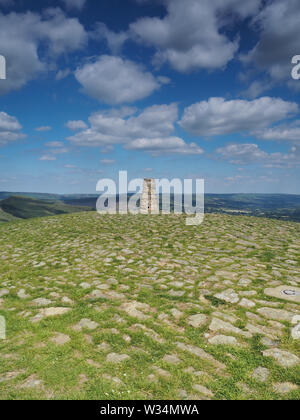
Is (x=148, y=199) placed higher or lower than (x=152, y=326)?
higher

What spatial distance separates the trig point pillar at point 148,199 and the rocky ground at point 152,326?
1871 cm

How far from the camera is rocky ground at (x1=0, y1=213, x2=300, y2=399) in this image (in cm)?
381

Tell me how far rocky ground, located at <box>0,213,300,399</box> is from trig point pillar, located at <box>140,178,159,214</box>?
18710 mm

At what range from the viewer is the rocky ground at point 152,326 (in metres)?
3.81

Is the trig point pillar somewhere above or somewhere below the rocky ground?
above

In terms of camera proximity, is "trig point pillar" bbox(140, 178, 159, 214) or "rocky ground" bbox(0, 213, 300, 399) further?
"trig point pillar" bbox(140, 178, 159, 214)

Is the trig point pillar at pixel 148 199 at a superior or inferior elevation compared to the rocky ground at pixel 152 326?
superior

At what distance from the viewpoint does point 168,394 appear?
3.61 meters

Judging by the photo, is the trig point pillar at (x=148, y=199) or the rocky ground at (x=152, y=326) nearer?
the rocky ground at (x=152, y=326)

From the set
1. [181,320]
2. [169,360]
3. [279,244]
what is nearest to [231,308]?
[181,320]

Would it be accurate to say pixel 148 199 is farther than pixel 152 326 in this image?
Yes

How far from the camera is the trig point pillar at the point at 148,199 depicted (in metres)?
29.3

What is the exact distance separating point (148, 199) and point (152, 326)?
24419mm

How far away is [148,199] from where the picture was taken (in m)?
29.4
